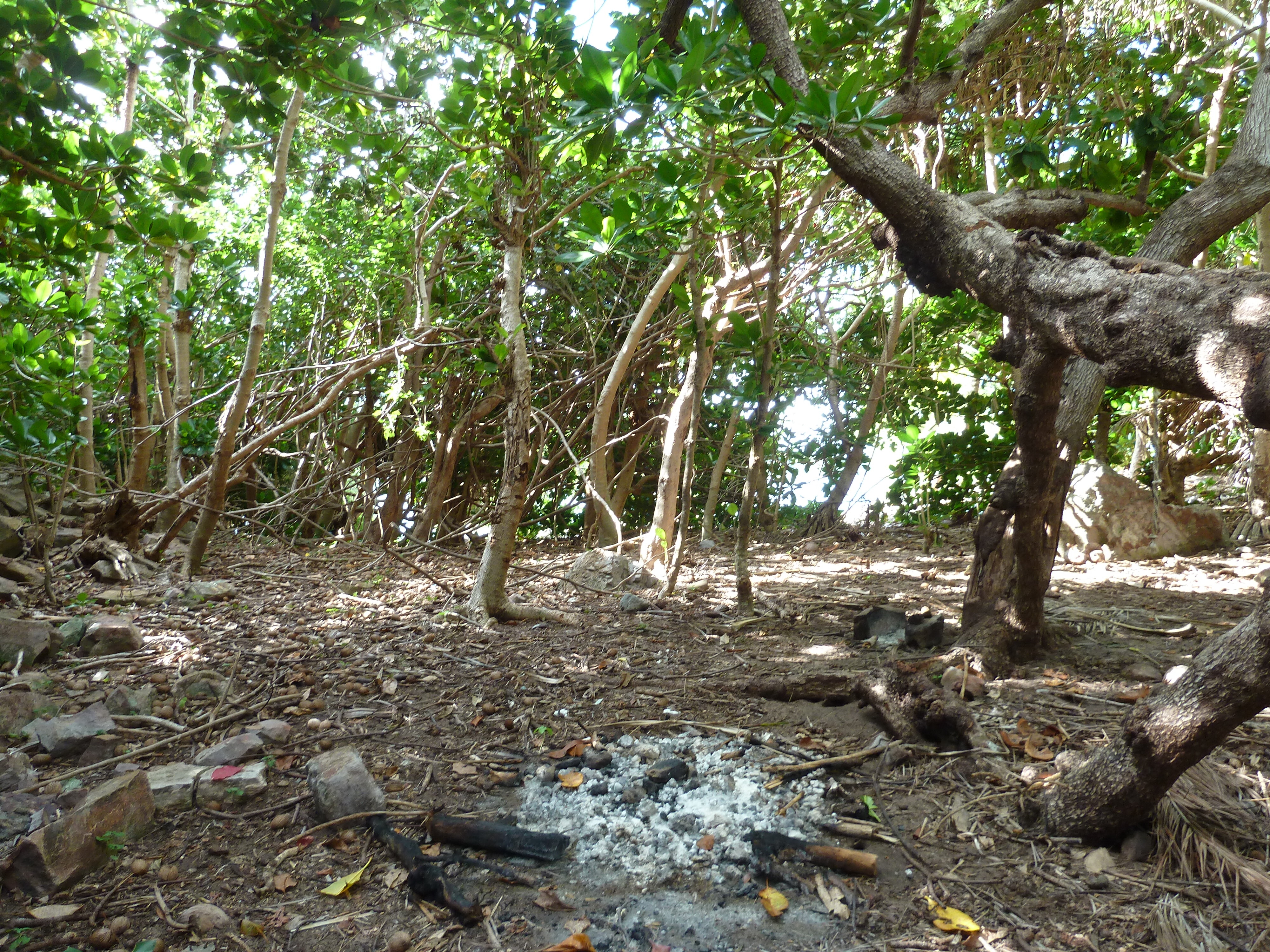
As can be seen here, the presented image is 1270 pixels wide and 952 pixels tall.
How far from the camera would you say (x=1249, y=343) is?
5.79 ft

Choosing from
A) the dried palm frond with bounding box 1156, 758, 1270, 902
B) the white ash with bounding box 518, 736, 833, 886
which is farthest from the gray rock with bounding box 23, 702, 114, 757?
the dried palm frond with bounding box 1156, 758, 1270, 902

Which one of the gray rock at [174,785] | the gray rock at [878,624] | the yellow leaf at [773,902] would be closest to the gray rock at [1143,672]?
the gray rock at [878,624]

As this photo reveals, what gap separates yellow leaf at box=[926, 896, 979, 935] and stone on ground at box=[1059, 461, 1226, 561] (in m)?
5.06

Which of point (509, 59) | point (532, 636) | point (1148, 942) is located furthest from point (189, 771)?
point (509, 59)

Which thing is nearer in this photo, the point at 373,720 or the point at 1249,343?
the point at 1249,343

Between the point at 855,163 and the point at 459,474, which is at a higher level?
the point at 855,163

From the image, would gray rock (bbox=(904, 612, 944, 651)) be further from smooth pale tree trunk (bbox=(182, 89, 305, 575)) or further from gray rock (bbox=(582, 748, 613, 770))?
smooth pale tree trunk (bbox=(182, 89, 305, 575))

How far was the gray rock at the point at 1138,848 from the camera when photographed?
7.02 ft

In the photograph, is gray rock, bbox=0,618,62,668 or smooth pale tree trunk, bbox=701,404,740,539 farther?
smooth pale tree trunk, bbox=701,404,740,539

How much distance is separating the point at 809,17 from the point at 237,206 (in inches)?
260

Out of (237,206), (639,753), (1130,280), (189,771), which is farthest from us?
(237,206)

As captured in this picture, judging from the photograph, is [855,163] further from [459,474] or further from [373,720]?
[459,474]

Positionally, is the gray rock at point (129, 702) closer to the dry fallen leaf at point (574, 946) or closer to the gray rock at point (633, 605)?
the dry fallen leaf at point (574, 946)

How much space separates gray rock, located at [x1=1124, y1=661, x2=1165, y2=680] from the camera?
11.0 feet
